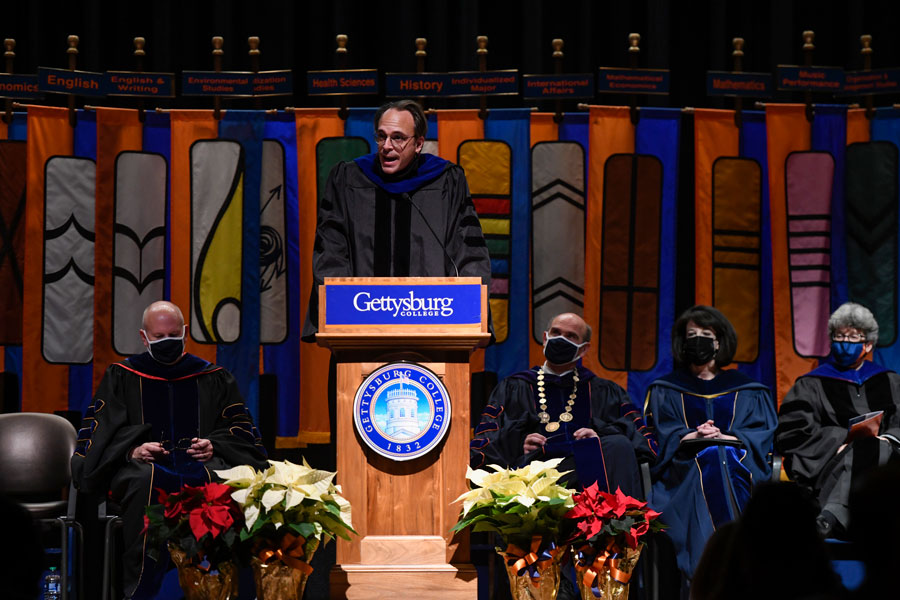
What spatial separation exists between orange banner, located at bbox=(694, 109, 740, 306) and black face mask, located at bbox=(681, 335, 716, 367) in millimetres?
1021

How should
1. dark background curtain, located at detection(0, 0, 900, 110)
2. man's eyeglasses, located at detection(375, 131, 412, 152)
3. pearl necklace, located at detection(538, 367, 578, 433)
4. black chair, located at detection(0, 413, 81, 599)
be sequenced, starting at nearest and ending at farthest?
man's eyeglasses, located at detection(375, 131, 412, 152), black chair, located at detection(0, 413, 81, 599), pearl necklace, located at detection(538, 367, 578, 433), dark background curtain, located at detection(0, 0, 900, 110)

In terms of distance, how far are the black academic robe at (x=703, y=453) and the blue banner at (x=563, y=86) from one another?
5.88 feet

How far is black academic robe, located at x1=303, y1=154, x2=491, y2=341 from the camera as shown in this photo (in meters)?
4.76

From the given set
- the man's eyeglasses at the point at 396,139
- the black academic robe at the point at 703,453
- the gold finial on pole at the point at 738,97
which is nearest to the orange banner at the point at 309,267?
the black academic robe at the point at 703,453

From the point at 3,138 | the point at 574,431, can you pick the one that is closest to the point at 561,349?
the point at 574,431

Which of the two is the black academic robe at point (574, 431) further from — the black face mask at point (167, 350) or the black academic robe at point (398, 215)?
the black face mask at point (167, 350)

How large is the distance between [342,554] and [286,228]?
3.02m

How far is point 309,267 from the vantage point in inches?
257

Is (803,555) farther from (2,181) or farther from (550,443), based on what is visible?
(2,181)

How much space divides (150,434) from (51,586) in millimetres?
908

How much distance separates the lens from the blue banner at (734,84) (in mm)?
6664

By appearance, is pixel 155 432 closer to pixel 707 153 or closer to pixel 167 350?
pixel 167 350

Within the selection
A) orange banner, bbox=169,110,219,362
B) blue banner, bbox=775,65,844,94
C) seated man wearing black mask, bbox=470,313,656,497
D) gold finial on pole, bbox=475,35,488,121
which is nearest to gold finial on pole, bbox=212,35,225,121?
orange banner, bbox=169,110,219,362

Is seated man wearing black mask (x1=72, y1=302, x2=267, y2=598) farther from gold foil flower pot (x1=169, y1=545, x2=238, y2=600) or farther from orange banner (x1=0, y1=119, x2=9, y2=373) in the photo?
orange banner (x1=0, y1=119, x2=9, y2=373)
